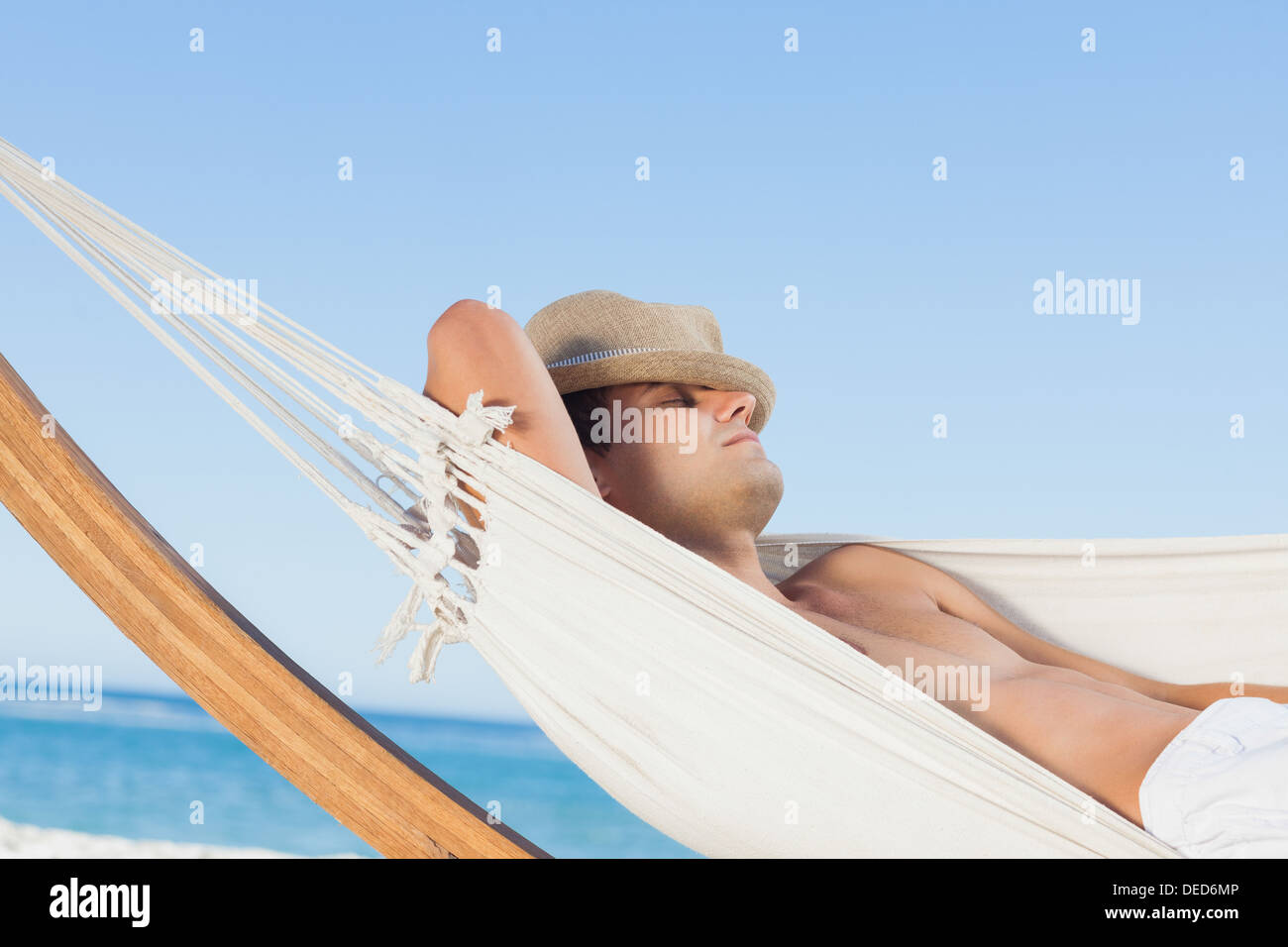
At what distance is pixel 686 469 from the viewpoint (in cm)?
139

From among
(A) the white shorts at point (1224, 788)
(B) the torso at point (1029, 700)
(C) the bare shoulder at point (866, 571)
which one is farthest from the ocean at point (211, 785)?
(A) the white shorts at point (1224, 788)

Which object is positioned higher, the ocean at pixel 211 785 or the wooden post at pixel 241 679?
the wooden post at pixel 241 679

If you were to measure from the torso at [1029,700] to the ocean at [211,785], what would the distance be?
4.49 meters

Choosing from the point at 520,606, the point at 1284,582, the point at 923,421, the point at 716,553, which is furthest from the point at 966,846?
the point at 923,421

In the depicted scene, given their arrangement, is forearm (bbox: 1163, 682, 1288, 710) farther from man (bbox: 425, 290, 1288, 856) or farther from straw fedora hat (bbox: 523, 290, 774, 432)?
straw fedora hat (bbox: 523, 290, 774, 432)

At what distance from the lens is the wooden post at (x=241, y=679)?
0.90 meters

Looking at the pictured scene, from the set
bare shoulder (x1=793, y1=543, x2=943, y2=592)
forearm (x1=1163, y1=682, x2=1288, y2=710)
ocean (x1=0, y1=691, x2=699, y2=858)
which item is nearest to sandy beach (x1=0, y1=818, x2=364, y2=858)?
ocean (x1=0, y1=691, x2=699, y2=858)

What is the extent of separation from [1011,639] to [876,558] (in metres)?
0.25

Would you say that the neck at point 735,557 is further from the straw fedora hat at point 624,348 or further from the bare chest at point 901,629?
the straw fedora hat at point 624,348

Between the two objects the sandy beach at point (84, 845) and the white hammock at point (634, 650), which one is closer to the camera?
the white hammock at point (634, 650)

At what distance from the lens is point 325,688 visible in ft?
3.07

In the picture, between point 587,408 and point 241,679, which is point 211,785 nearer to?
point 587,408

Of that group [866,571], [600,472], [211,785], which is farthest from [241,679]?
[211,785]

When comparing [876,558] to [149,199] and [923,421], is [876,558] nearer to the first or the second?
[923,421]
